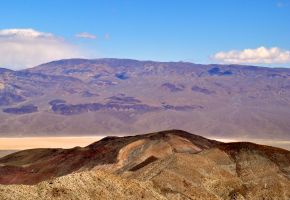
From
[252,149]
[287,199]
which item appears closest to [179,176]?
[287,199]

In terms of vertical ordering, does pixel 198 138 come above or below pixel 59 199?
below

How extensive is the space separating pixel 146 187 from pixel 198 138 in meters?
68.9

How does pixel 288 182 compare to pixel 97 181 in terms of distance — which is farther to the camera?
pixel 288 182

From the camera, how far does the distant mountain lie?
188ft

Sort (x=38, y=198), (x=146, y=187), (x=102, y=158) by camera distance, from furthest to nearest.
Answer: (x=102, y=158) → (x=146, y=187) → (x=38, y=198)

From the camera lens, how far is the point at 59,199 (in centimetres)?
5253

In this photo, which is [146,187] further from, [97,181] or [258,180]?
[258,180]

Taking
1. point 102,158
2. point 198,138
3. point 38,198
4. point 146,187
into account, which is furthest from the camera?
point 198,138

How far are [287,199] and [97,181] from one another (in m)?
28.1

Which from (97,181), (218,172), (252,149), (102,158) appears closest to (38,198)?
→ (97,181)

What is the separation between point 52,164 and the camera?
4584 inches

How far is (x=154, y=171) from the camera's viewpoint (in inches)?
2992

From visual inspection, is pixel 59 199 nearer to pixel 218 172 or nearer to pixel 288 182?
pixel 218 172

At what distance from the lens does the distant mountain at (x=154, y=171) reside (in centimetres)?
5728
